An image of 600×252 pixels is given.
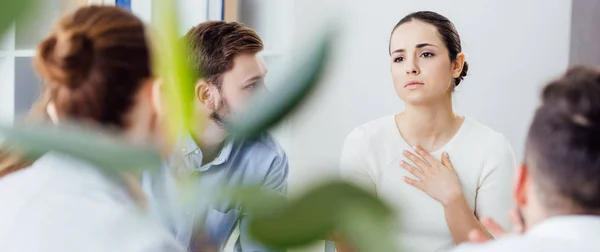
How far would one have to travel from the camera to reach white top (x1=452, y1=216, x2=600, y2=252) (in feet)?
1.15

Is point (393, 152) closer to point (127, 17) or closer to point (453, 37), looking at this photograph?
point (453, 37)

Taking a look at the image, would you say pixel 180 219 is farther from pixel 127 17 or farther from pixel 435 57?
pixel 435 57

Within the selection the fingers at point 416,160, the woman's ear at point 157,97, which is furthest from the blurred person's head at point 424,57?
the woman's ear at point 157,97

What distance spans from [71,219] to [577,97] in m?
0.33

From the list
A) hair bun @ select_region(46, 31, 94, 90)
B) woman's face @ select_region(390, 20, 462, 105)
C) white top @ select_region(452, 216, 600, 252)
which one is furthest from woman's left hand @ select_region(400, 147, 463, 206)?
hair bun @ select_region(46, 31, 94, 90)

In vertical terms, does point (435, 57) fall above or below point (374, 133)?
above

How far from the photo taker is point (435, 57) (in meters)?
1.32

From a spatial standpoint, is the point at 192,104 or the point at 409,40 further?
the point at 409,40

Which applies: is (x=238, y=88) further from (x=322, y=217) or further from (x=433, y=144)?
(x=433, y=144)

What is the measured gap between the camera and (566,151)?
1.54 ft

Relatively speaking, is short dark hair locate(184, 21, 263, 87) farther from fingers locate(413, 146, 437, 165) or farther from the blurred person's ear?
fingers locate(413, 146, 437, 165)

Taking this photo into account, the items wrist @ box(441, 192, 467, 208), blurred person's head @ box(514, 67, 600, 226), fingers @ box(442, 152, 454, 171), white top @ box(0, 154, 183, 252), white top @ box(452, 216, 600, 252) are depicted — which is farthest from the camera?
fingers @ box(442, 152, 454, 171)

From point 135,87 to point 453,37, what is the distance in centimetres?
120

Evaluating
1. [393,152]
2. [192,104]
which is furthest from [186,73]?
[393,152]
